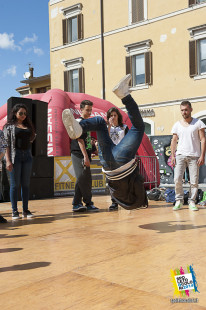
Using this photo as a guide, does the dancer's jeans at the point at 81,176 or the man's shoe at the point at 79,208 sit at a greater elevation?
the dancer's jeans at the point at 81,176

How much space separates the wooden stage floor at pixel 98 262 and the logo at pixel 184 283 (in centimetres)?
4

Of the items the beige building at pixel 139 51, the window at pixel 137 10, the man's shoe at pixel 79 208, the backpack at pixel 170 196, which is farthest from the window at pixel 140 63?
the man's shoe at pixel 79 208

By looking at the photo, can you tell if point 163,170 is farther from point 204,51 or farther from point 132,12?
point 132,12

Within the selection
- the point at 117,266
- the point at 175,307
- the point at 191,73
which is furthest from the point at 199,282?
the point at 191,73

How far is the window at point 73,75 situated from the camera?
21891 millimetres

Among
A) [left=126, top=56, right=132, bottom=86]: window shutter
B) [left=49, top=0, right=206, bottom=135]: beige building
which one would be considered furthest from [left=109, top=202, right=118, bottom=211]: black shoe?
[left=126, top=56, right=132, bottom=86]: window shutter

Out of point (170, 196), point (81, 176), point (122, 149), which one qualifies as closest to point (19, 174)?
point (81, 176)

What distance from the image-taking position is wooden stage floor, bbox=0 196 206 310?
2.11 m

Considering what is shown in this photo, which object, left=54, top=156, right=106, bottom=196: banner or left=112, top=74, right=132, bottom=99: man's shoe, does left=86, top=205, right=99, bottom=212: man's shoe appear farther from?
left=54, top=156, right=106, bottom=196: banner

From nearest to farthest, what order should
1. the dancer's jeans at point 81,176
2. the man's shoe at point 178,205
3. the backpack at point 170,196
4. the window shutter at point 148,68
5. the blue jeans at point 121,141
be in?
the blue jeans at point 121,141
the dancer's jeans at point 81,176
the man's shoe at point 178,205
the backpack at point 170,196
the window shutter at point 148,68

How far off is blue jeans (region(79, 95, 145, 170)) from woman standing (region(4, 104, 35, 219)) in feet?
5.93

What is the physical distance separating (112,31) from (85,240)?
1842cm

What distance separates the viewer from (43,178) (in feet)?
30.1

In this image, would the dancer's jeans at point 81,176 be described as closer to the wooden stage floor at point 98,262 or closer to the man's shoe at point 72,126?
the wooden stage floor at point 98,262
